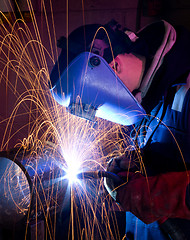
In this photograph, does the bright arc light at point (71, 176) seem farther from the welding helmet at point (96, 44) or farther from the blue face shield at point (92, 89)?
the welding helmet at point (96, 44)

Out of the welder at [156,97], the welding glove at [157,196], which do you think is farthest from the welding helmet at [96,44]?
the welding glove at [157,196]

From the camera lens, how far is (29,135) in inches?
122

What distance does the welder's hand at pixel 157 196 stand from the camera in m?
1.07

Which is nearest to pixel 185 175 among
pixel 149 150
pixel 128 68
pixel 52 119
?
pixel 149 150

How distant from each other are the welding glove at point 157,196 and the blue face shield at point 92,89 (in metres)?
0.49

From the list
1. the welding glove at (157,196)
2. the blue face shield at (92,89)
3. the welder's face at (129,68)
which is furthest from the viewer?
the welder's face at (129,68)

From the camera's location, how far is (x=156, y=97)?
1.33 m

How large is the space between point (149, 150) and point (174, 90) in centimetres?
50

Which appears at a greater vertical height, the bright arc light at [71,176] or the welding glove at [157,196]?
the bright arc light at [71,176]

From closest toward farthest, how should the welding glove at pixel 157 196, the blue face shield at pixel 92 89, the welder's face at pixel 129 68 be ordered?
the welding glove at pixel 157 196, the blue face shield at pixel 92 89, the welder's face at pixel 129 68

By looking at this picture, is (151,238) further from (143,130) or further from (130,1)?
(130,1)

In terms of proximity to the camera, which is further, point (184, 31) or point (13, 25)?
point (13, 25)

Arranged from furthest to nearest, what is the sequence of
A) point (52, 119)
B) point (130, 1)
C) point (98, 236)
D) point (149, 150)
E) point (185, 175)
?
1. point (52, 119)
2. point (130, 1)
3. point (98, 236)
4. point (149, 150)
5. point (185, 175)

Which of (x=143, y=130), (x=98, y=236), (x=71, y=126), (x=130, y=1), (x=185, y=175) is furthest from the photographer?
(x=71, y=126)
